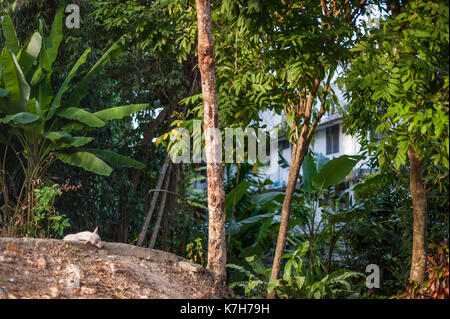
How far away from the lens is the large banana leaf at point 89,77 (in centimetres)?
730

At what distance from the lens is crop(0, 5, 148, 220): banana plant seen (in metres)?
6.63

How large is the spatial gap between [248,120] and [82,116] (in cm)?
241

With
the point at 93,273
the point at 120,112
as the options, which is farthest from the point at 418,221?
the point at 120,112

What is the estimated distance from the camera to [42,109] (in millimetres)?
7219

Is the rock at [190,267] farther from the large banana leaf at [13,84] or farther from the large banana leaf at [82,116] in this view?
the large banana leaf at [13,84]

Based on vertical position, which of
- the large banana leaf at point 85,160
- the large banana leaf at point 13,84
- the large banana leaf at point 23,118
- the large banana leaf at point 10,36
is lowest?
the large banana leaf at point 85,160

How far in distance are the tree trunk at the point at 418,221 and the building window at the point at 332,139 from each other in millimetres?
10196

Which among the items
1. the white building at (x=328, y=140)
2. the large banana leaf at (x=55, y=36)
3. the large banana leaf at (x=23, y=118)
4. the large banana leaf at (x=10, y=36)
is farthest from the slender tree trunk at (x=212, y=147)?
the white building at (x=328, y=140)

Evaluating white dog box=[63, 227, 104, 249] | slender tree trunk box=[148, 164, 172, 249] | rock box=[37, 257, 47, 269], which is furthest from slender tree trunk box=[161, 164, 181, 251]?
rock box=[37, 257, 47, 269]

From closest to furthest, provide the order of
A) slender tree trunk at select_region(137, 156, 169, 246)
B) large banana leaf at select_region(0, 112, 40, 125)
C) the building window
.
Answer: large banana leaf at select_region(0, 112, 40, 125) → slender tree trunk at select_region(137, 156, 169, 246) → the building window

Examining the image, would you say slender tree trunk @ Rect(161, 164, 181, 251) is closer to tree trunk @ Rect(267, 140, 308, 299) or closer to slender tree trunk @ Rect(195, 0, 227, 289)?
tree trunk @ Rect(267, 140, 308, 299)

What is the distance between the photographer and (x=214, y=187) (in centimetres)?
517

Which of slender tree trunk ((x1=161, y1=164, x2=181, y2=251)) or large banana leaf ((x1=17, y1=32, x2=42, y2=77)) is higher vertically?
large banana leaf ((x1=17, y1=32, x2=42, y2=77))
